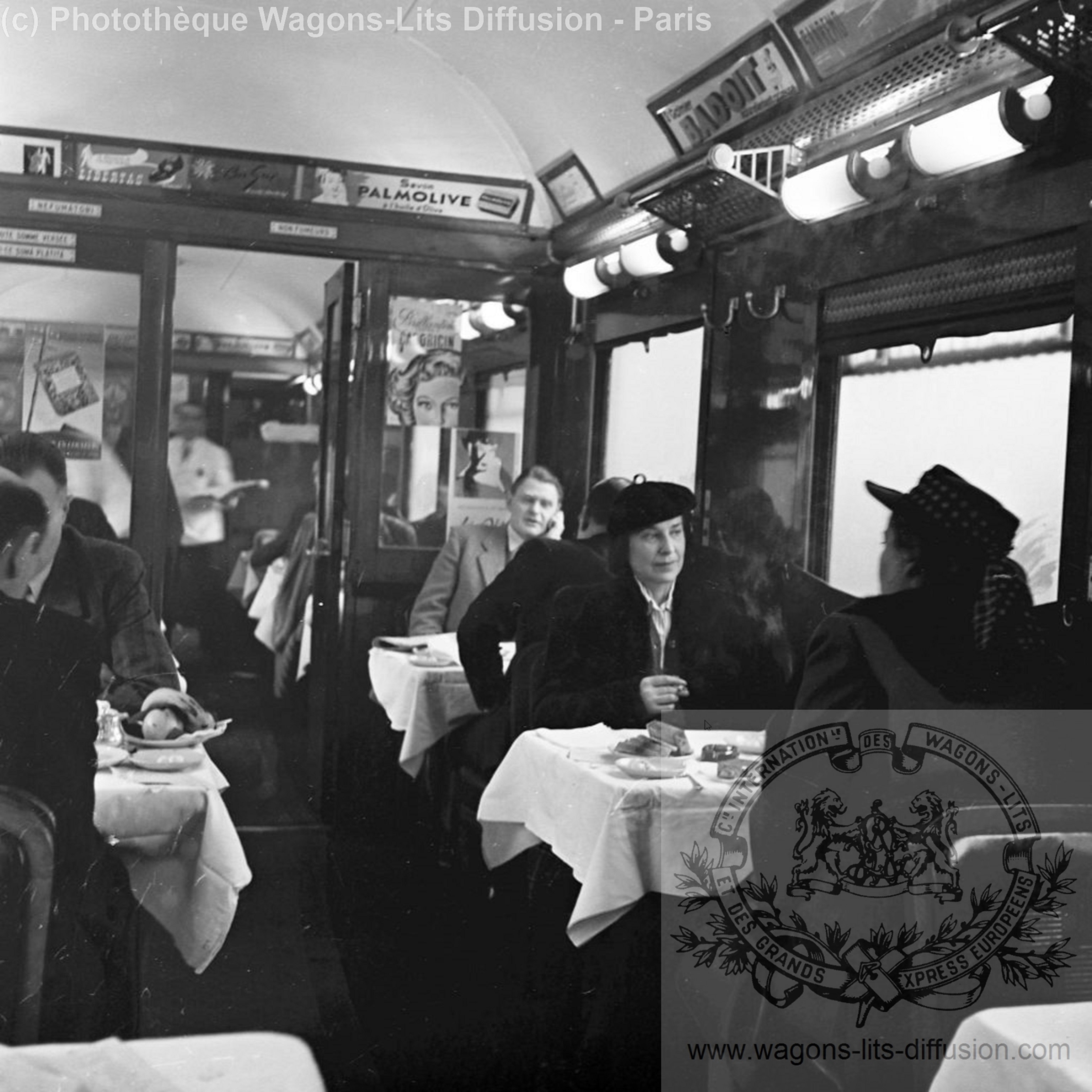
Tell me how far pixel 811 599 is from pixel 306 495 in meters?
0.90

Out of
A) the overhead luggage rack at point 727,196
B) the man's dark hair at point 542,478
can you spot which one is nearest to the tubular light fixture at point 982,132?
the overhead luggage rack at point 727,196

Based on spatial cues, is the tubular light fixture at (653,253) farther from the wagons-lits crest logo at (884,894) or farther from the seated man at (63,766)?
the seated man at (63,766)

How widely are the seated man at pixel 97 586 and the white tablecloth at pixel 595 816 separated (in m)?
0.60

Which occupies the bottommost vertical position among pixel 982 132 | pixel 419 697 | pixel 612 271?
pixel 419 697

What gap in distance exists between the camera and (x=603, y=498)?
206cm

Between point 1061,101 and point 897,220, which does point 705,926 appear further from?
point 1061,101

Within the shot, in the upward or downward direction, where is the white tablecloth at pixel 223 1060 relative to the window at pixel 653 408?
downward

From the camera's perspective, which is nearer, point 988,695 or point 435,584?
point 435,584

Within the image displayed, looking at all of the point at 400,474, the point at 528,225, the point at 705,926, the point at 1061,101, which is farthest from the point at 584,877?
the point at 1061,101

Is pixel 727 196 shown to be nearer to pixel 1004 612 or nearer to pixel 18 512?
pixel 1004 612

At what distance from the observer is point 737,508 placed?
6.92 ft

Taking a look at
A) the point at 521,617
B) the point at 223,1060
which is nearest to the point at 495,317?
the point at 521,617

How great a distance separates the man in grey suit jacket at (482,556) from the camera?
204 cm

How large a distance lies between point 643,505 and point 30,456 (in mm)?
975
